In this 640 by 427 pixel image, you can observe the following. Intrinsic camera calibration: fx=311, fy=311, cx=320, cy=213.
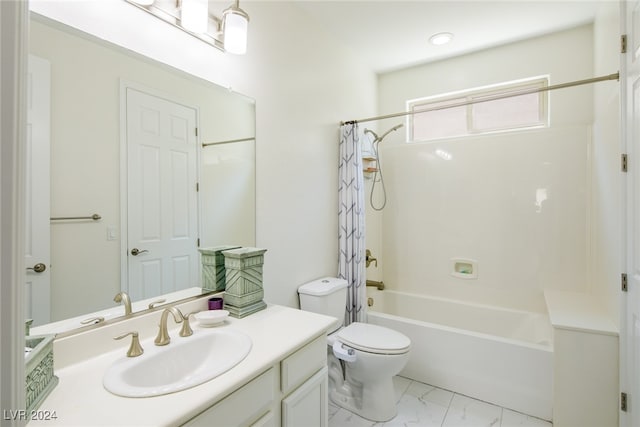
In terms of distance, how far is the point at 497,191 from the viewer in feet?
8.80

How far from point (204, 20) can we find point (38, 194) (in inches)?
37.4

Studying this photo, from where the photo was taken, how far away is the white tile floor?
1869mm

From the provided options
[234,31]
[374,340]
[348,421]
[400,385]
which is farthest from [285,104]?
[400,385]

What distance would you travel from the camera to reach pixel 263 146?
5.97 ft

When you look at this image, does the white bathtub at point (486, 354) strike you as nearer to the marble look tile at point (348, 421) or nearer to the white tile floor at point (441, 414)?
the white tile floor at point (441, 414)

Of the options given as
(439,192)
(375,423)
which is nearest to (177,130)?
(375,423)

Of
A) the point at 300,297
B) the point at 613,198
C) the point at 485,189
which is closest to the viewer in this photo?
the point at 613,198

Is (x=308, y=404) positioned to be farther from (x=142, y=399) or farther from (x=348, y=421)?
(x=348, y=421)

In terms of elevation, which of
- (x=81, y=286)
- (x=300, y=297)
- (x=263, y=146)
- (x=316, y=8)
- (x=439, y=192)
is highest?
(x=316, y=8)

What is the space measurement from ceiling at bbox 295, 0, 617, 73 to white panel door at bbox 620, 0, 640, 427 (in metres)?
0.74

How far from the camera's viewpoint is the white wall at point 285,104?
1.30 m

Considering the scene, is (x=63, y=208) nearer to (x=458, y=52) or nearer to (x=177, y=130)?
(x=177, y=130)

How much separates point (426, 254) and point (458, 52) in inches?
72.8

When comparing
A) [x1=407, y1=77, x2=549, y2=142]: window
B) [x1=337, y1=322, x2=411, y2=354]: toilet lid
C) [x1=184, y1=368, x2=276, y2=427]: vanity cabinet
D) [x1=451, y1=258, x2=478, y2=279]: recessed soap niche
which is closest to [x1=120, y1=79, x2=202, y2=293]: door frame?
[x1=184, y1=368, x2=276, y2=427]: vanity cabinet
